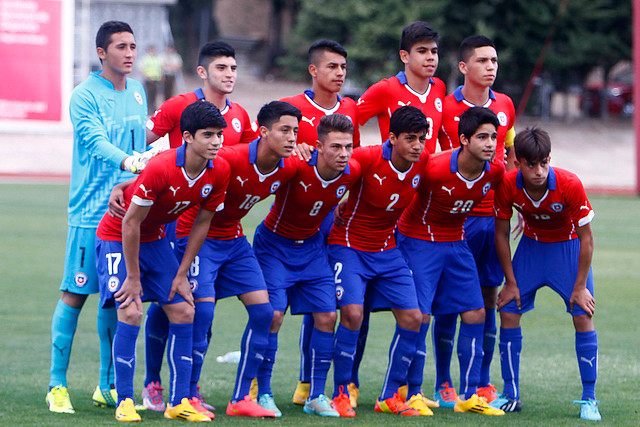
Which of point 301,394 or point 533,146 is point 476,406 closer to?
point 301,394

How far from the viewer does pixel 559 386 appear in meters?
6.82

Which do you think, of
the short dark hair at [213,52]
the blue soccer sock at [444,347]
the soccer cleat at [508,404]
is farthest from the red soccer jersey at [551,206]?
the short dark hair at [213,52]

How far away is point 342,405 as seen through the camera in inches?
230

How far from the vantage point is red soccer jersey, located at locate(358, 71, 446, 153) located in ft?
21.3

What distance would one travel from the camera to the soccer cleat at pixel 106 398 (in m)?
5.96

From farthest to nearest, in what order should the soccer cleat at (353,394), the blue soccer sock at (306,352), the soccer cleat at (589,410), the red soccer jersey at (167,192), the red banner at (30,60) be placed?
Result: the red banner at (30,60)
the blue soccer sock at (306,352)
the soccer cleat at (353,394)
the soccer cleat at (589,410)
the red soccer jersey at (167,192)

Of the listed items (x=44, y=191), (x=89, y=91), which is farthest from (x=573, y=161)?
(x=89, y=91)

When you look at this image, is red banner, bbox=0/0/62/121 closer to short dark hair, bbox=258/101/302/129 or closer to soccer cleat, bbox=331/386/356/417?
short dark hair, bbox=258/101/302/129

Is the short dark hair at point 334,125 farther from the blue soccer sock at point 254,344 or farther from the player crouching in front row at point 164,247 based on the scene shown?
the blue soccer sock at point 254,344

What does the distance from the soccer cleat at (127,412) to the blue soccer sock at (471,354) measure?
2.20m

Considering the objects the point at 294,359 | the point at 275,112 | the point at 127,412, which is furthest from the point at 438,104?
the point at 127,412

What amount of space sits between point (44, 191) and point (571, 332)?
50.9 ft

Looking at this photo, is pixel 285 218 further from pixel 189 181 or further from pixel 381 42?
pixel 381 42

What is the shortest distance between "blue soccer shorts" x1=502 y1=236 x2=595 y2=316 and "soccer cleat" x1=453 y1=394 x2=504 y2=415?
64 cm
